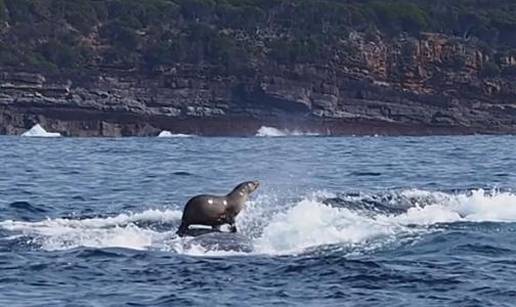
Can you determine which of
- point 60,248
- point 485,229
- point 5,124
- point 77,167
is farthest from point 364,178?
point 5,124

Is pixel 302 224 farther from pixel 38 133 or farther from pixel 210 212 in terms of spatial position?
pixel 38 133

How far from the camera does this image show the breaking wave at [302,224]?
76.7ft

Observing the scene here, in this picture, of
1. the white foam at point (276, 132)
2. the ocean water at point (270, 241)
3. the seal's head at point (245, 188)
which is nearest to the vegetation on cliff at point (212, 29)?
the white foam at point (276, 132)

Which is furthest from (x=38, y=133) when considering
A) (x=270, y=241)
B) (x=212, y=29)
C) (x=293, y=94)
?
(x=270, y=241)

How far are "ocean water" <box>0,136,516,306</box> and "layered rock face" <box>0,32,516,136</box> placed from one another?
→ 168 feet

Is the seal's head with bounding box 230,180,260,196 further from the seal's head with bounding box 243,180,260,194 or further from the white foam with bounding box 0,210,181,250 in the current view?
the white foam with bounding box 0,210,181,250

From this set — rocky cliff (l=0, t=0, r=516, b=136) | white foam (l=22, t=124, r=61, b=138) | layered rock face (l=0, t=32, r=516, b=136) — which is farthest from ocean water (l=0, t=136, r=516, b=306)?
rocky cliff (l=0, t=0, r=516, b=136)

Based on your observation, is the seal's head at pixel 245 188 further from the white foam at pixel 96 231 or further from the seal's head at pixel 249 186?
the white foam at pixel 96 231

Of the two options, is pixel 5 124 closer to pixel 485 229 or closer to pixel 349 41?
pixel 349 41

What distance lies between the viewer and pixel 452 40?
107 m

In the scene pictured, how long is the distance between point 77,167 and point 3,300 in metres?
27.6

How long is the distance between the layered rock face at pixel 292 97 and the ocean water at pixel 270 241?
5110 cm

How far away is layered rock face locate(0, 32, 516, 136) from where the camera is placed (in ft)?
308

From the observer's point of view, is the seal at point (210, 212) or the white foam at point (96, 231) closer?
the white foam at point (96, 231)
